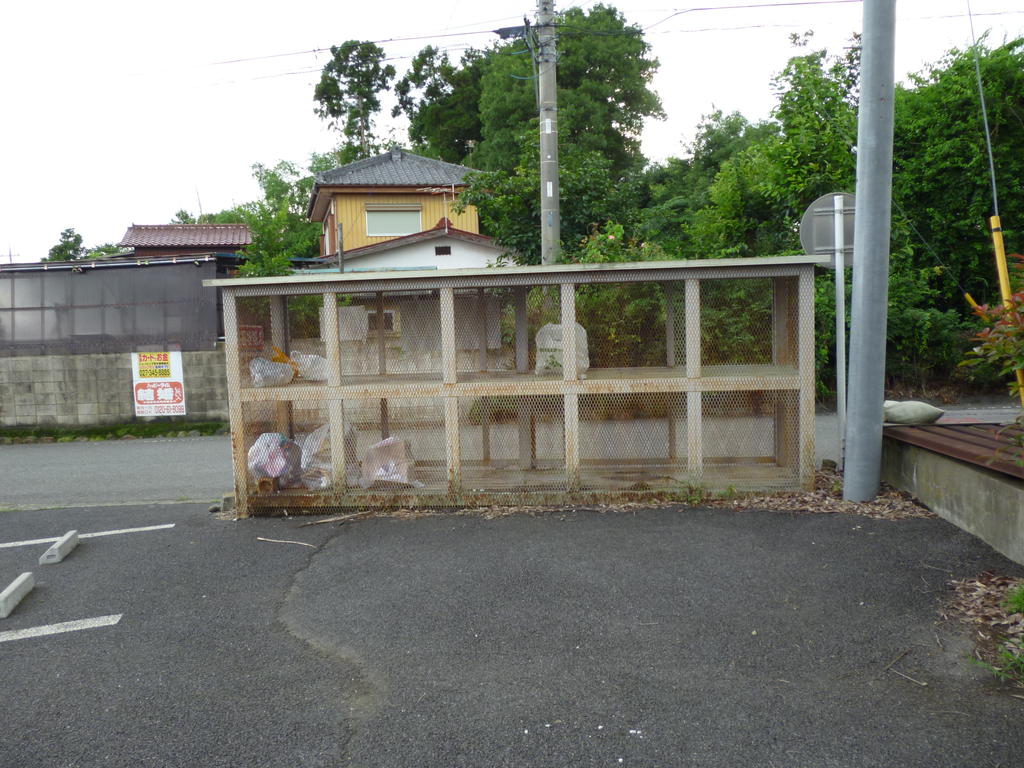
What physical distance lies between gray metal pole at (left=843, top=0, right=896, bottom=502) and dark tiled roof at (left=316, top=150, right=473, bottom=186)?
23235 millimetres

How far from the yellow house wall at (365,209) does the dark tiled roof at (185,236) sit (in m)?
3.46

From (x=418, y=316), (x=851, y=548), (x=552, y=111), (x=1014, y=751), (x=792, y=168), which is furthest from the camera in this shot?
(x=792, y=168)

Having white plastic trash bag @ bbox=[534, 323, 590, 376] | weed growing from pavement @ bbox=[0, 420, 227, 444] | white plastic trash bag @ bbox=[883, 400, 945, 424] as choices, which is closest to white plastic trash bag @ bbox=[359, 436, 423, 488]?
white plastic trash bag @ bbox=[534, 323, 590, 376]

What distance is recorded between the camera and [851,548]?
16.8ft

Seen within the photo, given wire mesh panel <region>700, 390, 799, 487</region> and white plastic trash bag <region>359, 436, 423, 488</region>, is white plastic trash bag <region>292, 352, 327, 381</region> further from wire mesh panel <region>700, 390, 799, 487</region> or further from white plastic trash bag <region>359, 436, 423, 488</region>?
wire mesh panel <region>700, 390, 799, 487</region>

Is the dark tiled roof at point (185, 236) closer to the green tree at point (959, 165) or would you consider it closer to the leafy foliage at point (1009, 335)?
the green tree at point (959, 165)

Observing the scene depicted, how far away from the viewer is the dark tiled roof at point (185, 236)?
2497cm

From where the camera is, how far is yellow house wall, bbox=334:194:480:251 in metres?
28.2

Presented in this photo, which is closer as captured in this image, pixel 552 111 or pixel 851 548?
pixel 851 548

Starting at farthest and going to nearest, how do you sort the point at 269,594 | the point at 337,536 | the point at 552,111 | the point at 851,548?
the point at 552,111 < the point at 337,536 < the point at 851,548 < the point at 269,594

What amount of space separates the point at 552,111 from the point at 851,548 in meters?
8.55

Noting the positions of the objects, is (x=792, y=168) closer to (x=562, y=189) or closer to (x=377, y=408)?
(x=562, y=189)

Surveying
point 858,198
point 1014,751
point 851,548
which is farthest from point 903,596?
point 858,198

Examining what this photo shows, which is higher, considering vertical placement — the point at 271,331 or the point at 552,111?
the point at 552,111
